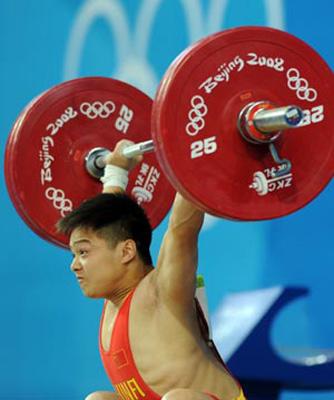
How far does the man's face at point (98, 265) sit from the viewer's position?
2904 mm

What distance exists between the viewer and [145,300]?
2.82 meters

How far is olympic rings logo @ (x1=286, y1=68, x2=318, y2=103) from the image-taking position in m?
2.66

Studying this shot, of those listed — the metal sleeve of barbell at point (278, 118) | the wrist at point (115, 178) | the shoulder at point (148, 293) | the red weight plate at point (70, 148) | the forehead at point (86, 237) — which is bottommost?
the shoulder at point (148, 293)

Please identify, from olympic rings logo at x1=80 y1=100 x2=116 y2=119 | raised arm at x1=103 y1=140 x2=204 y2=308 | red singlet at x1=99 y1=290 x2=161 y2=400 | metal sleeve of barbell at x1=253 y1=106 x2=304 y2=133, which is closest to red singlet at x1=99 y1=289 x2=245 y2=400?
red singlet at x1=99 y1=290 x2=161 y2=400

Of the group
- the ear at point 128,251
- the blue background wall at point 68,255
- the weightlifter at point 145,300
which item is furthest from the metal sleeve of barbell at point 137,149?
the blue background wall at point 68,255

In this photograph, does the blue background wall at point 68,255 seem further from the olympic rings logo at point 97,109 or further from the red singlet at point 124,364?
the red singlet at point 124,364

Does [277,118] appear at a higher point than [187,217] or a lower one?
higher

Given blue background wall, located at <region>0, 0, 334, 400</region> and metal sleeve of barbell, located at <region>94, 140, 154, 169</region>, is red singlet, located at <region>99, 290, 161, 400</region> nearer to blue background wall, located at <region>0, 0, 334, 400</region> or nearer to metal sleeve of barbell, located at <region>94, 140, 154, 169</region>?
metal sleeve of barbell, located at <region>94, 140, 154, 169</region>

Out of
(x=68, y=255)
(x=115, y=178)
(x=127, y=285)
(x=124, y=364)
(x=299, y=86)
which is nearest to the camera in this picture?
(x=299, y=86)

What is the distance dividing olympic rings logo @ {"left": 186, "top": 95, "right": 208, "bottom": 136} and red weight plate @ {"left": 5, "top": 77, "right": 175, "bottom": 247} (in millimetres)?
778

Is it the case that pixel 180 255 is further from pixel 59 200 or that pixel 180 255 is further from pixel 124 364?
pixel 59 200

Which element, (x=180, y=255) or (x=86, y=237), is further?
(x=86, y=237)

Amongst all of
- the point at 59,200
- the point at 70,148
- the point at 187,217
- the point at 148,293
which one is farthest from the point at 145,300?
the point at 70,148

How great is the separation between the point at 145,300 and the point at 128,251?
0.52 ft
